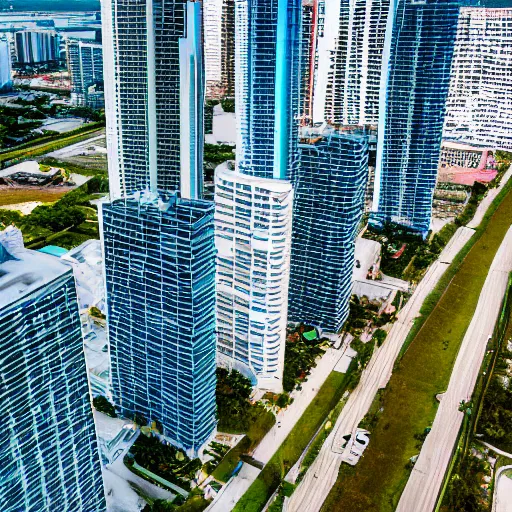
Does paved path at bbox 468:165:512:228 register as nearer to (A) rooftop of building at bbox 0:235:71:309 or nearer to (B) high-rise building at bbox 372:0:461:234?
(B) high-rise building at bbox 372:0:461:234

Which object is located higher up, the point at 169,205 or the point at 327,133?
the point at 327,133

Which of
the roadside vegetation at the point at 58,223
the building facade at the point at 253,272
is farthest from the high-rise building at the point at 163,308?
the roadside vegetation at the point at 58,223

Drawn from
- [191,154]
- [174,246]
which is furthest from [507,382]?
[191,154]

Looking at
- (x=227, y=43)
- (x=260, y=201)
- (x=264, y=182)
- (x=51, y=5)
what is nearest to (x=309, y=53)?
(x=227, y=43)

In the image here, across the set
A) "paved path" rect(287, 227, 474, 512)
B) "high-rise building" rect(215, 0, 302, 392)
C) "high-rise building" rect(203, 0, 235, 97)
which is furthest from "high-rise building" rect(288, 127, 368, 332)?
"high-rise building" rect(203, 0, 235, 97)

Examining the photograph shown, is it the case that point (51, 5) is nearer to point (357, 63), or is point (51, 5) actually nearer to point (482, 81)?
point (357, 63)

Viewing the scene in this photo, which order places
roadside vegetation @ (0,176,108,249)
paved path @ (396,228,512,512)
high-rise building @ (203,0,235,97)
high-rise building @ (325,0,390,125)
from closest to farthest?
1. paved path @ (396,228,512,512)
2. roadside vegetation @ (0,176,108,249)
3. high-rise building @ (325,0,390,125)
4. high-rise building @ (203,0,235,97)
